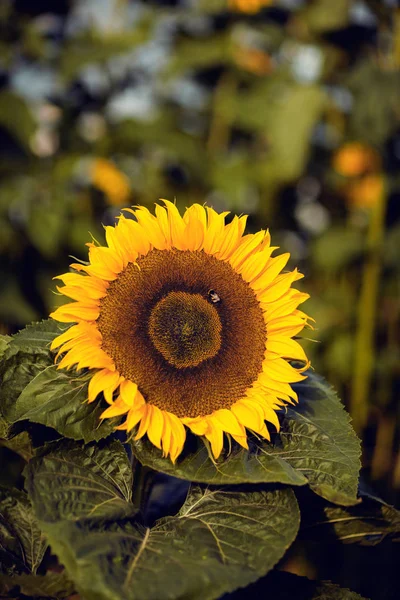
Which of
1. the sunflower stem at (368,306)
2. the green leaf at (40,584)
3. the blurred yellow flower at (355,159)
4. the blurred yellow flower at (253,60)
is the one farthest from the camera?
the blurred yellow flower at (253,60)

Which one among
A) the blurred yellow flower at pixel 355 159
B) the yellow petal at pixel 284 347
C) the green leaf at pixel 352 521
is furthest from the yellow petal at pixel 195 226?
the blurred yellow flower at pixel 355 159

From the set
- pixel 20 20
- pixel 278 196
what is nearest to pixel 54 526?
pixel 278 196

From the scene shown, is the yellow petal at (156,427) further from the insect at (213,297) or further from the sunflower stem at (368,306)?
the sunflower stem at (368,306)

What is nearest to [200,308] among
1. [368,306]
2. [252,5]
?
[368,306]

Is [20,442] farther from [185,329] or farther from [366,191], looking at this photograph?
[366,191]

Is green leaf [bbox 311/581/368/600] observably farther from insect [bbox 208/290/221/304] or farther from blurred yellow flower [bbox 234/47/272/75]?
blurred yellow flower [bbox 234/47/272/75]

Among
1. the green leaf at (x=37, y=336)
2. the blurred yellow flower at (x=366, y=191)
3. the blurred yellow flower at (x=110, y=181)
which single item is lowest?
the green leaf at (x=37, y=336)
